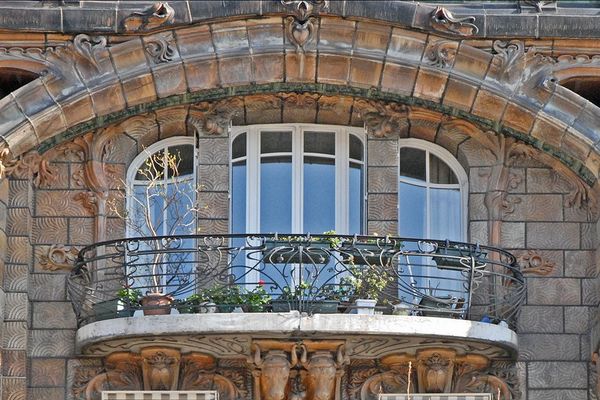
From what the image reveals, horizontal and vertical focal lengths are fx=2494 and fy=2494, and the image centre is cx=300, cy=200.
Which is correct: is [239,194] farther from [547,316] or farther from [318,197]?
[547,316]

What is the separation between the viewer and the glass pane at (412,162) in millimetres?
27562

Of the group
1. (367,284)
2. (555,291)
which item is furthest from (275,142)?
(555,291)

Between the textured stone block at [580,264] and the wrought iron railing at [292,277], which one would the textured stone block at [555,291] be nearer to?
the textured stone block at [580,264]

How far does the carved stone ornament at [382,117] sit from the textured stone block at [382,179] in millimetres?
394

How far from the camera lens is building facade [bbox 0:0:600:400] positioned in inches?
1025

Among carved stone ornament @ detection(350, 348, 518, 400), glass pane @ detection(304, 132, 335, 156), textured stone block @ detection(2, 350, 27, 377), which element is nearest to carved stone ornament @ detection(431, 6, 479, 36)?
glass pane @ detection(304, 132, 335, 156)

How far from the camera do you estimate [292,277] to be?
2622cm

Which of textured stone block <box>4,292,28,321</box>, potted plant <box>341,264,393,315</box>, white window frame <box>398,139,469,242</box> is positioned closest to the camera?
potted plant <box>341,264,393,315</box>

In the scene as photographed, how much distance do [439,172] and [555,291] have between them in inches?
76.3

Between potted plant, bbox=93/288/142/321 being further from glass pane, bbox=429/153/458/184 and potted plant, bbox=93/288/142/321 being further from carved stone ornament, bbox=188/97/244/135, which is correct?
glass pane, bbox=429/153/458/184

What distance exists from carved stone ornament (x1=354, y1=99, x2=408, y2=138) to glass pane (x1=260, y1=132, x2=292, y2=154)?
860mm

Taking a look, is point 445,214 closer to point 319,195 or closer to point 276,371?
point 319,195

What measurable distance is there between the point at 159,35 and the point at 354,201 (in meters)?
2.81

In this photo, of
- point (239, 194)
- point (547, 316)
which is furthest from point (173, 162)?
point (547, 316)
